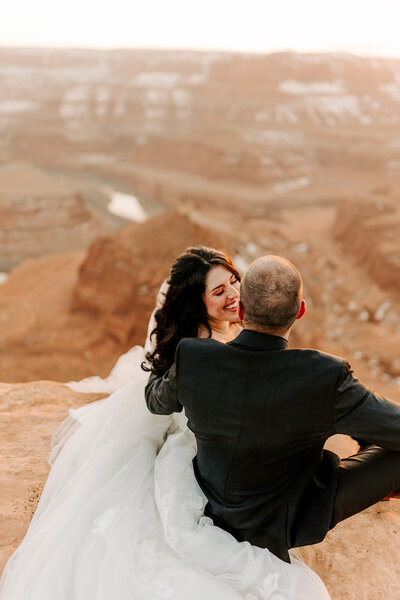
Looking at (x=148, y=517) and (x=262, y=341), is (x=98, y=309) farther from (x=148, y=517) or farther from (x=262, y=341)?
(x=262, y=341)

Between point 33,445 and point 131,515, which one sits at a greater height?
point 131,515

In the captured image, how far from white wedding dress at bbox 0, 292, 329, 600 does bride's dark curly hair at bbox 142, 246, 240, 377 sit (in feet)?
1.19

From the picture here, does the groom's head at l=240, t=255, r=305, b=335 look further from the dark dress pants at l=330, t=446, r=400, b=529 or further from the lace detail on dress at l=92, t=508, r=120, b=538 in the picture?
the lace detail on dress at l=92, t=508, r=120, b=538

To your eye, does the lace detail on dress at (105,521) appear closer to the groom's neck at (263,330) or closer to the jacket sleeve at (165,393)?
the jacket sleeve at (165,393)

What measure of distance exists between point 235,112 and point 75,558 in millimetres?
41039

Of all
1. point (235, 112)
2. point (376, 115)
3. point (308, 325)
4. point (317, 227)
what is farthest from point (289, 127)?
point (308, 325)

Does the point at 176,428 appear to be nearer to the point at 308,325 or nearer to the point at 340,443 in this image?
the point at 340,443

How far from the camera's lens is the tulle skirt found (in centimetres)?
166

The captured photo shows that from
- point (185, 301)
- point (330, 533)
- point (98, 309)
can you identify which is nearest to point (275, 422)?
point (185, 301)

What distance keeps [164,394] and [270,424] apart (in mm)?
466

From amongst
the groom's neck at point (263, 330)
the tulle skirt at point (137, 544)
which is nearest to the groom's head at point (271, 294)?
the groom's neck at point (263, 330)

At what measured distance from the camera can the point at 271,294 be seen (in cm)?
147

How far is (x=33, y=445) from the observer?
120 inches

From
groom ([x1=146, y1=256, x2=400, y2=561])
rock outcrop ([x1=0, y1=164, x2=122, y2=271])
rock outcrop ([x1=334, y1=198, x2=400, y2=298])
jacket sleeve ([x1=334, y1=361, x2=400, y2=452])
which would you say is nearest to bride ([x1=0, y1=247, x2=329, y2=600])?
groom ([x1=146, y1=256, x2=400, y2=561])
